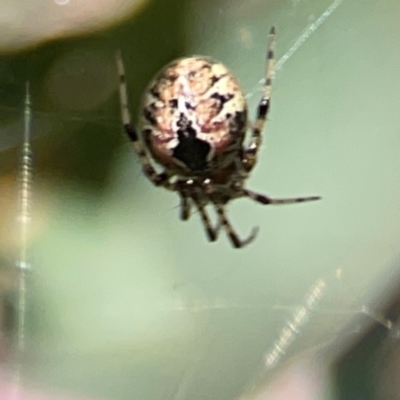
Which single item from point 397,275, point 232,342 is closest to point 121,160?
point 232,342

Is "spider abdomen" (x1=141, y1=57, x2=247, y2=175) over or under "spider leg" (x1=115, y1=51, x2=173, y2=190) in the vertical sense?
over

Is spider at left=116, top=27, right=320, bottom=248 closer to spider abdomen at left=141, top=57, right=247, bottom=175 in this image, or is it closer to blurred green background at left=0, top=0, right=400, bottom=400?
spider abdomen at left=141, top=57, right=247, bottom=175

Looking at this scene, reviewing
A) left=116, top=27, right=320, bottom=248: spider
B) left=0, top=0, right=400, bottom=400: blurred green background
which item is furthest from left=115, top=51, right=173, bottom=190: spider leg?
left=0, top=0, right=400, bottom=400: blurred green background

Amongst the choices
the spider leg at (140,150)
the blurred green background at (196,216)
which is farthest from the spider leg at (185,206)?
the blurred green background at (196,216)

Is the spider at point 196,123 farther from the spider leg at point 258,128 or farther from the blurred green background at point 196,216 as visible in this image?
the blurred green background at point 196,216

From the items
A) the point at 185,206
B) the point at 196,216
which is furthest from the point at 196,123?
the point at 196,216

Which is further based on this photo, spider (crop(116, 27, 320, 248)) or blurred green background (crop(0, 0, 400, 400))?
blurred green background (crop(0, 0, 400, 400))
